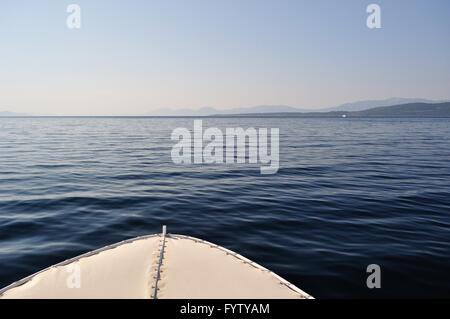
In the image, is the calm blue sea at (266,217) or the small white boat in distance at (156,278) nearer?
the small white boat in distance at (156,278)

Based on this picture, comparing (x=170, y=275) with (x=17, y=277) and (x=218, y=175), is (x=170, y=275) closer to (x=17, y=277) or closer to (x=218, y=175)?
(x=17, y=277)

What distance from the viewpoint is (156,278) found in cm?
560

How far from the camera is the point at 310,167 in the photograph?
22.5 meters

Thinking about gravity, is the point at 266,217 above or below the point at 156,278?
A: below

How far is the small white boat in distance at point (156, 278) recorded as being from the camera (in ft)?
17.5

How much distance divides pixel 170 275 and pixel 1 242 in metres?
6.26

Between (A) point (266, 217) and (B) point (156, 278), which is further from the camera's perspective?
(A) point (266, 217)

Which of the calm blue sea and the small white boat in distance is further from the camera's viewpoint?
the calm blue sea

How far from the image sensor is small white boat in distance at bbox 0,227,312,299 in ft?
17.5
